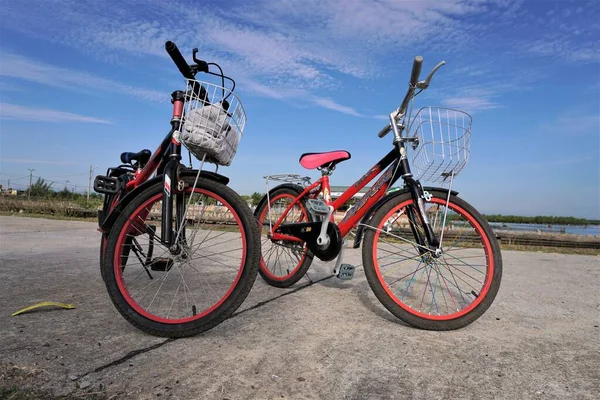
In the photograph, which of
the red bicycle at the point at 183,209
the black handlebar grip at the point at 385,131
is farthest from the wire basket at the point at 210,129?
the black handlebar grip at the point at 385,131

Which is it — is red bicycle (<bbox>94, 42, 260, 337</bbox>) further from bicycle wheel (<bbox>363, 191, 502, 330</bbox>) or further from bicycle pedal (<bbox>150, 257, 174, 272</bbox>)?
bicycle wheel (<bbox>363, 191, 502, 330</bbox>)

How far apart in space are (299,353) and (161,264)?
1.22 meters

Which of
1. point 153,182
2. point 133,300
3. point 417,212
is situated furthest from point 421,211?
point 133,300

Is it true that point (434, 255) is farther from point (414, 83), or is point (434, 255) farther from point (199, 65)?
point (199, 65)

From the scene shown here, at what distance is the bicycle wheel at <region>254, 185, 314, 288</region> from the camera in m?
3.06

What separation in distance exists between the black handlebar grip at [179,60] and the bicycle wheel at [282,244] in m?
1.45

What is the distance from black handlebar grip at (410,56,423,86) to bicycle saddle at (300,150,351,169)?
0.82 metres

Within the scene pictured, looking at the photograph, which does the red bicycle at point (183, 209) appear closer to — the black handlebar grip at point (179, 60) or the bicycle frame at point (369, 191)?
the black handlebar grip at point (179, 60)

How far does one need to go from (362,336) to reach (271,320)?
52cm

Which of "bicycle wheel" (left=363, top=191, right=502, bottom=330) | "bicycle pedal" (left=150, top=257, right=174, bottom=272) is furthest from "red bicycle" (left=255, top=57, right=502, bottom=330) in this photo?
"bicycle pedal" (left=150, top=257, right=174, bottom=272)

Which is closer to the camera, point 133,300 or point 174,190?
point 133,300

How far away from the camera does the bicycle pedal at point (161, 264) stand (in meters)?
2.25

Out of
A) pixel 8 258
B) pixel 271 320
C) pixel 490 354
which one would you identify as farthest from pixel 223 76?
pixel 8 258

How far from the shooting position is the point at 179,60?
203 centimetres
